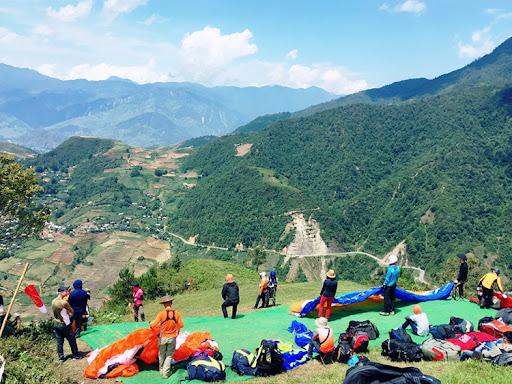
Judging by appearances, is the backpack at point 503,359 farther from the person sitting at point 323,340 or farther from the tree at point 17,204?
the tree at point 17,204

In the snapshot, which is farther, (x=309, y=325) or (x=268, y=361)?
(x=309, y=325)

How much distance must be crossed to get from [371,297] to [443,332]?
4.06 meters

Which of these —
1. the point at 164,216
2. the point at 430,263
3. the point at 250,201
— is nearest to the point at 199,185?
the point at 164,216

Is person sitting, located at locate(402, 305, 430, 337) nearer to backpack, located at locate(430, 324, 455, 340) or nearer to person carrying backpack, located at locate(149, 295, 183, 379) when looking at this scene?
backpack, located at locate(430, 324, 455, 340)

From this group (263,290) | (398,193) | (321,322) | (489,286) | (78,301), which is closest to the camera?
(321,322)

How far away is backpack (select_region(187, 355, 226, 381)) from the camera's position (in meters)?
10.2

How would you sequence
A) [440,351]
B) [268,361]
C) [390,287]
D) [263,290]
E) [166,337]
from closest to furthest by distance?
[268,361] → [166,337] → [440,351] → [390,287] → [263,290]

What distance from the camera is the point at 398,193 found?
152m

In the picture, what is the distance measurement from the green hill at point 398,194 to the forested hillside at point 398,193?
15.1 inches

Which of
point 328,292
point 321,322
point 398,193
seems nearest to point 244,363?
point 321,322

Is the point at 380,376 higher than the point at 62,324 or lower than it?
higher

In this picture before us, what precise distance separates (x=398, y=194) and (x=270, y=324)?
14556 cm

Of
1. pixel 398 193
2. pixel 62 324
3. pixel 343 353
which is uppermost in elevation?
pixel 62 324

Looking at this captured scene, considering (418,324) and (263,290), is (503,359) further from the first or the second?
(263,290)
